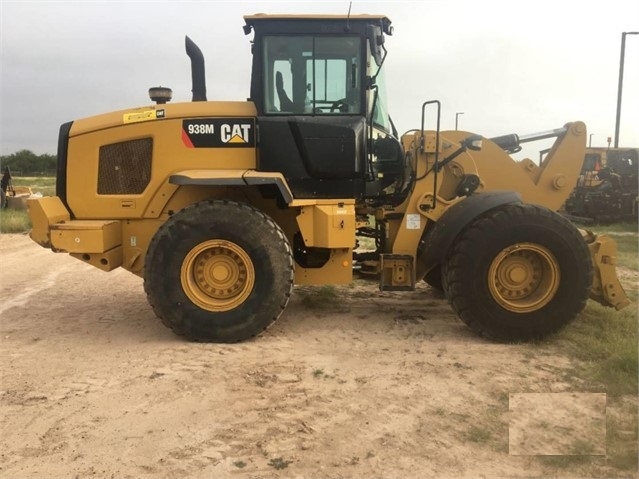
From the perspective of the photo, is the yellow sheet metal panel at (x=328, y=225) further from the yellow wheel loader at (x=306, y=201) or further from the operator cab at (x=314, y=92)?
the operator cab at (x=314, y=92)

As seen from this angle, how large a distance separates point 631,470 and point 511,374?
1.37 m

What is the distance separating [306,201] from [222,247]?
930 mm

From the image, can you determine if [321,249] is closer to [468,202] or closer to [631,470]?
[468,202]

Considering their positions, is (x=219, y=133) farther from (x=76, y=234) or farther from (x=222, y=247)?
(x=76, y=234)

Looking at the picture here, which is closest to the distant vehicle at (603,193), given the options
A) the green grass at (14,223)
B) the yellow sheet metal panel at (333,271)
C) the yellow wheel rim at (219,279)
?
the yellow sheet metal panel at (333,271)

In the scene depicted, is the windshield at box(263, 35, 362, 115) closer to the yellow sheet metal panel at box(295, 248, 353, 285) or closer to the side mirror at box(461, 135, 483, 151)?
the side mirror at box(461, 135, 483, 151)

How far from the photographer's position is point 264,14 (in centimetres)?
533

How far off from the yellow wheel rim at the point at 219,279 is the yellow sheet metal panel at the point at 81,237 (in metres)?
0.97

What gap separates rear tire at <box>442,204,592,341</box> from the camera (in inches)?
200

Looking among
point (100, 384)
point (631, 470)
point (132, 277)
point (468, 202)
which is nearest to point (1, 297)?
point (132, 277)

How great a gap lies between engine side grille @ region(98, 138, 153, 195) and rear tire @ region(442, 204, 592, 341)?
10.4 ft

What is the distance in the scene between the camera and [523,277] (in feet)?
17.2

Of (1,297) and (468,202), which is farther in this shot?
(1,297)

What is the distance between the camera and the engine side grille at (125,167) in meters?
5.61
